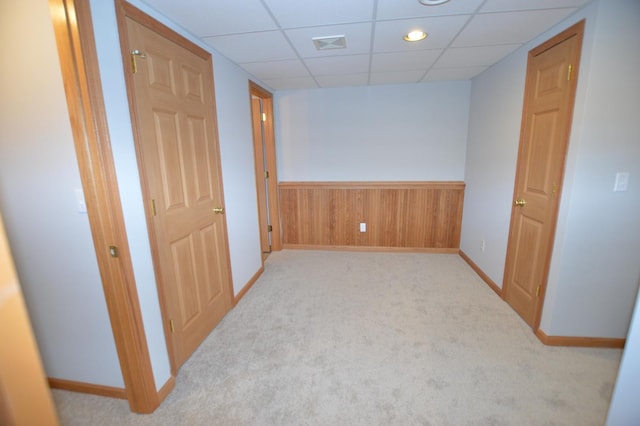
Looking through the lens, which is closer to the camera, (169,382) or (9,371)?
(9,371)

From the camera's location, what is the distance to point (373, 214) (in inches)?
152

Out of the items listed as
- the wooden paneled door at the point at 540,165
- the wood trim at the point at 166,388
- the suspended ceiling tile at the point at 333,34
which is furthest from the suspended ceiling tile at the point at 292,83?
the wood trim at the point at 166,388

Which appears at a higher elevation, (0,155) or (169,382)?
(0,155)

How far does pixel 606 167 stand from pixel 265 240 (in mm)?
3506

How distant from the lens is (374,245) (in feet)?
13.0

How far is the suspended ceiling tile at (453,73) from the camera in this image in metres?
2.97

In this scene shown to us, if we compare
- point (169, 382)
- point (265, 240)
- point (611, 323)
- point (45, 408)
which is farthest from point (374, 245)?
point (45, 408)

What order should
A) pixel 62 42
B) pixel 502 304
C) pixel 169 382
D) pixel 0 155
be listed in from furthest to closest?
pixel 502 304 → pixel 169 382 → pixel 0 155 → pixel 62 42

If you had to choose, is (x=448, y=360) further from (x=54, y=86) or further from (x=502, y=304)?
(x=54, y=86)

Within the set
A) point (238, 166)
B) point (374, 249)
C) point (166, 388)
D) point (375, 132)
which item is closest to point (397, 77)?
point (375, 132)

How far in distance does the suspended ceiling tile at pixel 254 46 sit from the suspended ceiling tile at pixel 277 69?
4.6 inches

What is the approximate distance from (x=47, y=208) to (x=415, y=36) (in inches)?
100

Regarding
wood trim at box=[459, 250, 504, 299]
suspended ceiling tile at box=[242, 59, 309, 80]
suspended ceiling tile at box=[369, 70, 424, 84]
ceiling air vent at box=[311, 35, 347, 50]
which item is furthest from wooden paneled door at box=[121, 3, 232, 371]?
wood trim at box=[459, 250, 504, 299]

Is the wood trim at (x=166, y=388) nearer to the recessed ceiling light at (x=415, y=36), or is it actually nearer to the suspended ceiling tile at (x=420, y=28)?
the suspended ceiling tile at (x=420, y=28)
